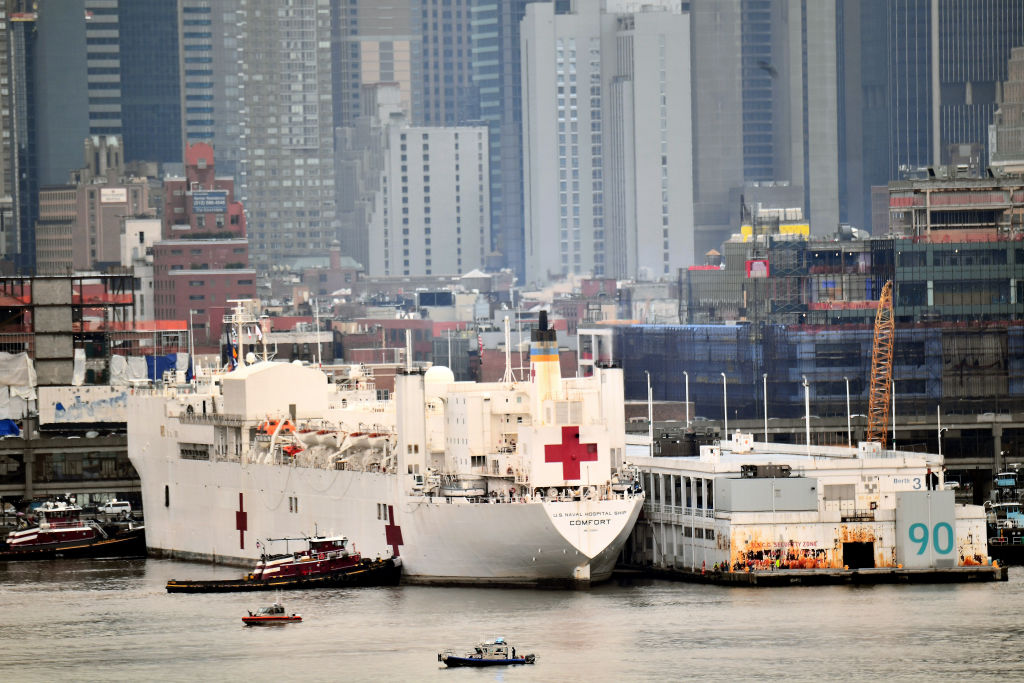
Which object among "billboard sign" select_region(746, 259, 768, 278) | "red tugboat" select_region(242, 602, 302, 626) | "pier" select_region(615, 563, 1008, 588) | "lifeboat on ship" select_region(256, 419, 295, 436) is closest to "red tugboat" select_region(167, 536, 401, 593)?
"red tugboat" select_region(242, 602, 302, 626)

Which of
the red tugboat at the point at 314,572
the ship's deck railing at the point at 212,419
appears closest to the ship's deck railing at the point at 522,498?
the red tugboat at the point at 314,572

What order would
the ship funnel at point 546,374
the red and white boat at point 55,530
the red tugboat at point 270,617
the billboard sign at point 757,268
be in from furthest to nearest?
the billboard sign at point 757,268
the red and white boat at point 55,530
the ship funnel at point 546,374
the red tugboat at point 270,617

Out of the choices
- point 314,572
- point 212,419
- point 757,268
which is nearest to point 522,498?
point 314,572

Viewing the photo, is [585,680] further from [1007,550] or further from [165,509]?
[165,509]

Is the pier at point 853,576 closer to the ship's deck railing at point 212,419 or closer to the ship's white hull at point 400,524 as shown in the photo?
the ship's white hull at point 400,524

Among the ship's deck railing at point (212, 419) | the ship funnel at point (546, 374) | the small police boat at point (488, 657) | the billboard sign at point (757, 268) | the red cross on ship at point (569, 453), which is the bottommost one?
the small police boat at point (488, 657)

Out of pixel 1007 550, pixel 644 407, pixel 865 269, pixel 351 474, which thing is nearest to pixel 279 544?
pixel 351 474

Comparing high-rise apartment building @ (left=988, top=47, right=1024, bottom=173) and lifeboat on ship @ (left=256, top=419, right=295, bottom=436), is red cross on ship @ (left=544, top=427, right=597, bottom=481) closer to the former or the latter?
lifeboat on ship @ (left=256, top=419, right=295, bottom=436)
